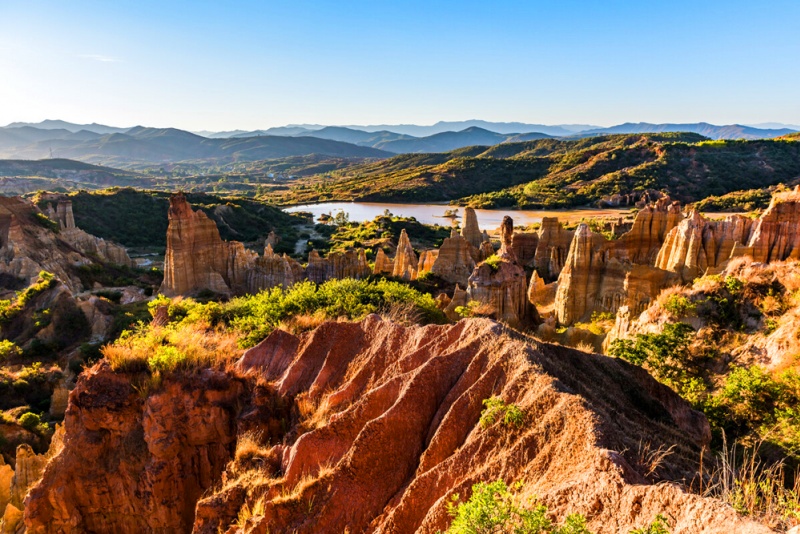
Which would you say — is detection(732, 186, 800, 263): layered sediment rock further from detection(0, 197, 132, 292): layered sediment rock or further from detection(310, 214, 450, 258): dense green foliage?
detection(310, 214, 450, 258): dense green foliage

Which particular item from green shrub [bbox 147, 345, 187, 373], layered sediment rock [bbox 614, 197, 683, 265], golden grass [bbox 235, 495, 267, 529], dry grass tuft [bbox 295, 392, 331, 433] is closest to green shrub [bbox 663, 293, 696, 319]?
dry grass tuft [bbox 295, 392, 331, 433]

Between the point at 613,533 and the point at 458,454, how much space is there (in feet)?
7.33

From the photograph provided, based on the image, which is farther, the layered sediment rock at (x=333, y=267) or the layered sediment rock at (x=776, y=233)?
the layered sediment rock at (x=333, y=267)

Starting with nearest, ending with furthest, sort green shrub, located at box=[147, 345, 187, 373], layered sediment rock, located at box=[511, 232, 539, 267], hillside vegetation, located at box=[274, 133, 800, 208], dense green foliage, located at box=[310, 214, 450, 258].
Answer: green shrub, located at box=[147, 345, 187, 373], layered sediment rock, located at box=[511, 232, 539, 267], dense green foliage, located at box=[310, 214, 450, 258], hillside vegetation, located at box=[274, 133, 800, 208]

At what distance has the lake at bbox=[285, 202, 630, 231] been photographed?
9356cm

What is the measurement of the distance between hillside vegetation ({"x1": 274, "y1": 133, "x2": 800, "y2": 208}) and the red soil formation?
10434 centimetres

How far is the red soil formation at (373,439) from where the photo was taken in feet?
18.7

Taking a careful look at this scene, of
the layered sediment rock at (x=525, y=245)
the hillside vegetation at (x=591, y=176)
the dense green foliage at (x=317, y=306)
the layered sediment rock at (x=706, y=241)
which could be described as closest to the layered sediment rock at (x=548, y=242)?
the layered sediment rock at (x=525, y=245)

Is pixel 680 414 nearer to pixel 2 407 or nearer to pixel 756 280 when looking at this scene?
pixel 756 280

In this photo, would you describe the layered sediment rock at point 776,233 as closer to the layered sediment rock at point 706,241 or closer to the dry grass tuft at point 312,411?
the layered sediment rock at point 706,241

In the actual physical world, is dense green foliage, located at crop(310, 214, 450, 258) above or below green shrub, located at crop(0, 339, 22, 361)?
above

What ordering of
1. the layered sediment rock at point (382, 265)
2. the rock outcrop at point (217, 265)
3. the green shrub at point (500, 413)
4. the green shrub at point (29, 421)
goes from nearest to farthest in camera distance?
the green shrub at point (500, 413) → the green shrub at point (29, 421) → the rock outcrop at point (217, 265) → the layered sediment rock at point (382, 265)

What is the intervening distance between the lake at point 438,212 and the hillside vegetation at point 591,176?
4966mm

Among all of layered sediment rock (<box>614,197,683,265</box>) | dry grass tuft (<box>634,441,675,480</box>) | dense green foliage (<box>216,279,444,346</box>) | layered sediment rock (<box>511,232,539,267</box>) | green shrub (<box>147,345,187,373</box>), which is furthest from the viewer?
layered sediment rock (<box>511,232,539,267</box>)
